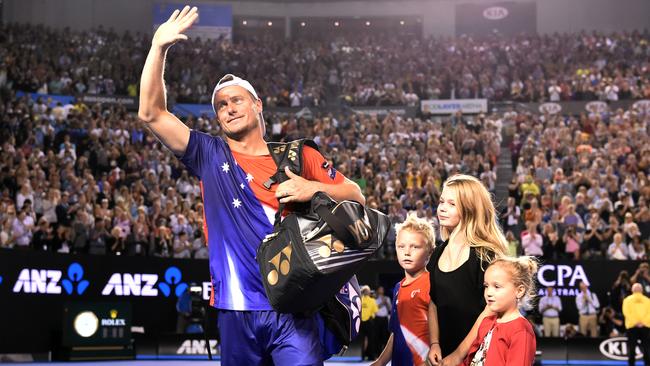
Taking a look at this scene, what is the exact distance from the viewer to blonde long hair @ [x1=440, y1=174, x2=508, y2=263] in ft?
16.8

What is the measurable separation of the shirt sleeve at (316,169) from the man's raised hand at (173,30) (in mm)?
793

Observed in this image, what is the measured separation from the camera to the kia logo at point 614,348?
17984mm

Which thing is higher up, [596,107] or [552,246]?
[596,107]

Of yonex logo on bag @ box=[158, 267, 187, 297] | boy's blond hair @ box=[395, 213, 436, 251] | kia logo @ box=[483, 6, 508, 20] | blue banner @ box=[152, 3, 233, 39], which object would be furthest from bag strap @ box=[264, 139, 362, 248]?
kia logo @ box=[483, 6, 508, 20]

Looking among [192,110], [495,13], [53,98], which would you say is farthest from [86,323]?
[495,13]

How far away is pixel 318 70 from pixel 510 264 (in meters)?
32.1

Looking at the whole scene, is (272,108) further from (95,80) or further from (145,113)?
(145,113)

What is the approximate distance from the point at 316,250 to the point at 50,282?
539 inches

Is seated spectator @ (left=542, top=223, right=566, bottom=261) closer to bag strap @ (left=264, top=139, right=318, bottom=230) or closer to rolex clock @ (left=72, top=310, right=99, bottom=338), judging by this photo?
rolex clock @ (left=72, top=310, right=99, bottom=338)

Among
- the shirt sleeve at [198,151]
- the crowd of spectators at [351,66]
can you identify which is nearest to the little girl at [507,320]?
the shirt sleeve at [198,151]

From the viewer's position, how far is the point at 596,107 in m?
31.0

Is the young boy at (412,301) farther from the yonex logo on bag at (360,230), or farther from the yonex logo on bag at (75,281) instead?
the yonex logo on bag at (75,281)

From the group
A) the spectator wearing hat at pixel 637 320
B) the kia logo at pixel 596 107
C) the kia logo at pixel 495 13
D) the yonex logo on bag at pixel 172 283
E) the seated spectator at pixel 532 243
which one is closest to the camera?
the spectator wearing hat at pixel 637 320

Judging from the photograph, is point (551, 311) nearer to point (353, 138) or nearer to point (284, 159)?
point (353, 138)
